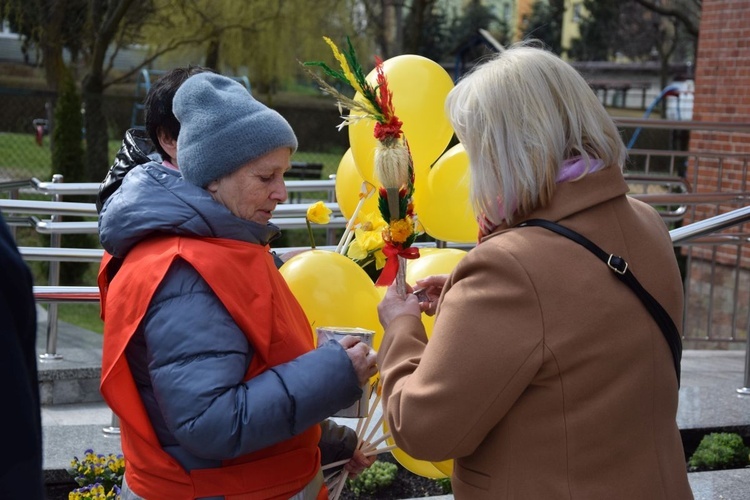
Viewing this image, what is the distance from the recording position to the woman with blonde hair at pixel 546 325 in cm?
178

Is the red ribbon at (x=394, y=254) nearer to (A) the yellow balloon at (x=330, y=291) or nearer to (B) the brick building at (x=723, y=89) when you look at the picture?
(A) the yellow balloon at (x=330, y=291)

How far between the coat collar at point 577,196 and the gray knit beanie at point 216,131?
521mm

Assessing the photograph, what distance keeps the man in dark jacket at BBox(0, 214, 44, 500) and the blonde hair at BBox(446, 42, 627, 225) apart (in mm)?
947

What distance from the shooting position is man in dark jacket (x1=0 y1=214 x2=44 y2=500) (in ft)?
3.78

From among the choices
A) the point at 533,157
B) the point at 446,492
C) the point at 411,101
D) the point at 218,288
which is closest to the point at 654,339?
the point at 533,157

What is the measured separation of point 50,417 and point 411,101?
2.80 m

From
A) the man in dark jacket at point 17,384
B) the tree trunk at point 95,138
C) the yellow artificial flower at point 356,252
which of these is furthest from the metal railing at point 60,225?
the tree trunk at point 95,138

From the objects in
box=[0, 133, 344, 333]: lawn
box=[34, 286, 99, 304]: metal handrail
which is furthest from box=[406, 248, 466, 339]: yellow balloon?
box=[0, 133, 344, 333]: lawn

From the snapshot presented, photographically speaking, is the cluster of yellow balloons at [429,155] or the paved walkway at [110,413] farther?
the paved walkway at [110,413]

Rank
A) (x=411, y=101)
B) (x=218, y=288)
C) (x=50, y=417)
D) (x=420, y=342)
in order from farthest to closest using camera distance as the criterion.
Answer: (x=50, y=417) → (x=411, y=101) → (x=420, y=342) → (x=218, y=288)

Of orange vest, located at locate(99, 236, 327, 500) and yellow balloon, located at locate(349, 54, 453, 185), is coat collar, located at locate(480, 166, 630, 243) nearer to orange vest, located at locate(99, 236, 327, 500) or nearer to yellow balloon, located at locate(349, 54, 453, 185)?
orange vest, located at locate(99, 236, 327, 500)

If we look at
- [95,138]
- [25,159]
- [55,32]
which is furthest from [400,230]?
[25,159]

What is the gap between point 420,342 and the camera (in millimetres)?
2035

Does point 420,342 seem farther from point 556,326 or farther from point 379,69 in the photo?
point 379,69
